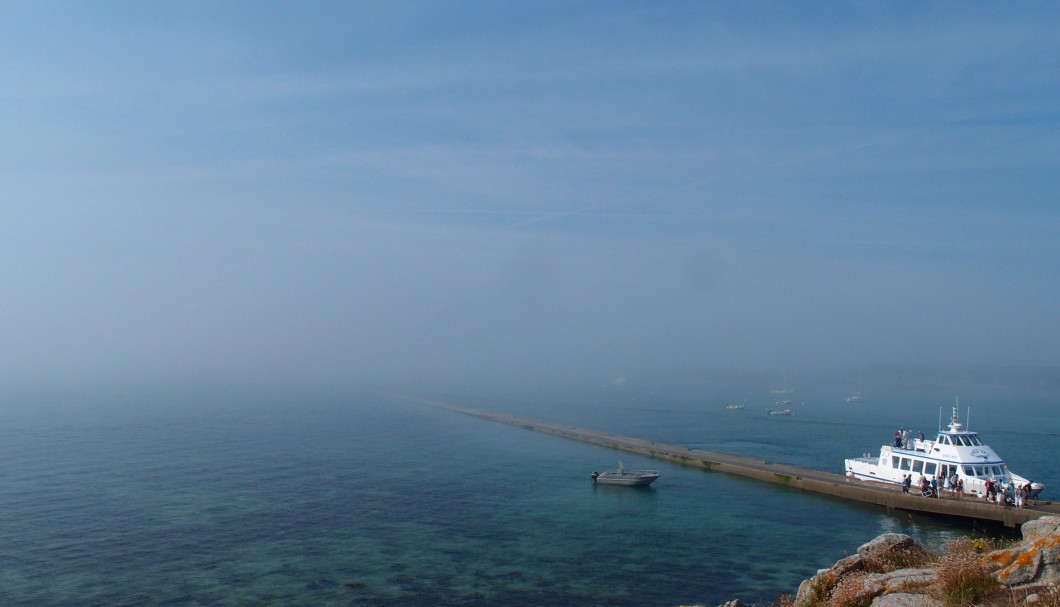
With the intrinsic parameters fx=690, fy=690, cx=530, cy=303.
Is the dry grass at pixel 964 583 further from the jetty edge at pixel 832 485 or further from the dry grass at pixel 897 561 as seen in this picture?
the jetty edge at pixel 832 485

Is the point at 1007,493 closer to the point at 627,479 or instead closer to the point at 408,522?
the point at 627,479

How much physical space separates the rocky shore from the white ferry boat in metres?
36.9

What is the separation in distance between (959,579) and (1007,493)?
1605 inches

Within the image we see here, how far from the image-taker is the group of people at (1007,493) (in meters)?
45.4

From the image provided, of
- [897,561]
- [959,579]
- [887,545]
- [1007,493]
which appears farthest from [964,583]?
[1007,493]

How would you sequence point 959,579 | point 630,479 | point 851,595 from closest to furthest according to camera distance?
1. point 959,579
2. point 851,595
3. point 630,479

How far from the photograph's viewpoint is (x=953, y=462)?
50.2 metres

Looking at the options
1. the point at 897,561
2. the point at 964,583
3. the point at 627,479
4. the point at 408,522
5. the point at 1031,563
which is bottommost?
the point at 408,522

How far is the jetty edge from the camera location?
45.5m

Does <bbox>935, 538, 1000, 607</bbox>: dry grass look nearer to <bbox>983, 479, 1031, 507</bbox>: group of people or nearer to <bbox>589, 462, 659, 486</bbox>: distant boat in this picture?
<bbox>983, 479, 1031, 507</bbox>: group of people

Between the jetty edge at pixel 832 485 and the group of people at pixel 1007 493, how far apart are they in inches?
21.5

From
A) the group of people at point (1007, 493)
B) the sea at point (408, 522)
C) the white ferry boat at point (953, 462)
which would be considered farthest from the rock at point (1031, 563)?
the white ferry boat at point (953, 462)

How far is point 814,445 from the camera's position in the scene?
91.0 metres

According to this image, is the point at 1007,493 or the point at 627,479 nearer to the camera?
the point at 1007,493
